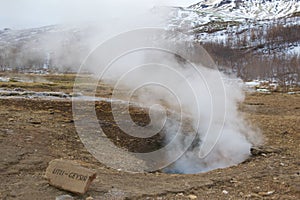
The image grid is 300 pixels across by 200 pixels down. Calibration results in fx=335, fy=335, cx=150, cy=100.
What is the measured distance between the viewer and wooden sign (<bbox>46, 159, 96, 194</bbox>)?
4.55 meters

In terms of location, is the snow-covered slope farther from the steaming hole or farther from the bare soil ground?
the bare soil ground

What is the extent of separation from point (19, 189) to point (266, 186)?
3656 millimetres

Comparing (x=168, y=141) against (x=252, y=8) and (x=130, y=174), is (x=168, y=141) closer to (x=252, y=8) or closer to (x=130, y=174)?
(x=130, y=174)

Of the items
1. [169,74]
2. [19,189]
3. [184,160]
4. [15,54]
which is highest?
[15,54]

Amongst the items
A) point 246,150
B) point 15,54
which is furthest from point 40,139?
point 15,54

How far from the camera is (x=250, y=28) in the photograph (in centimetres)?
10044

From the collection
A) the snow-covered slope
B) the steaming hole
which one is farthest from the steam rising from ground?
the snow-covered slope

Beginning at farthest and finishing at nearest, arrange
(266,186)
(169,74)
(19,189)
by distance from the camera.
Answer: (169,74) → (266,186) → (19,189)

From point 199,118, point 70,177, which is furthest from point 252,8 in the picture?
point 70,177

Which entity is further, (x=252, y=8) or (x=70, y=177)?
(x=252, y=8)

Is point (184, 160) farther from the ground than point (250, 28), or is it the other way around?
point (250, 28)

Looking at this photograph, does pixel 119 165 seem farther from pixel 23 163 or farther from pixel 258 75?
pixel 258 75

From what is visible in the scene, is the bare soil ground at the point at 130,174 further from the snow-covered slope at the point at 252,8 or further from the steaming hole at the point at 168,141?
the snow-covered slope at the point at 252,8

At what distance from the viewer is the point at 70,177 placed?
4.61 meters
